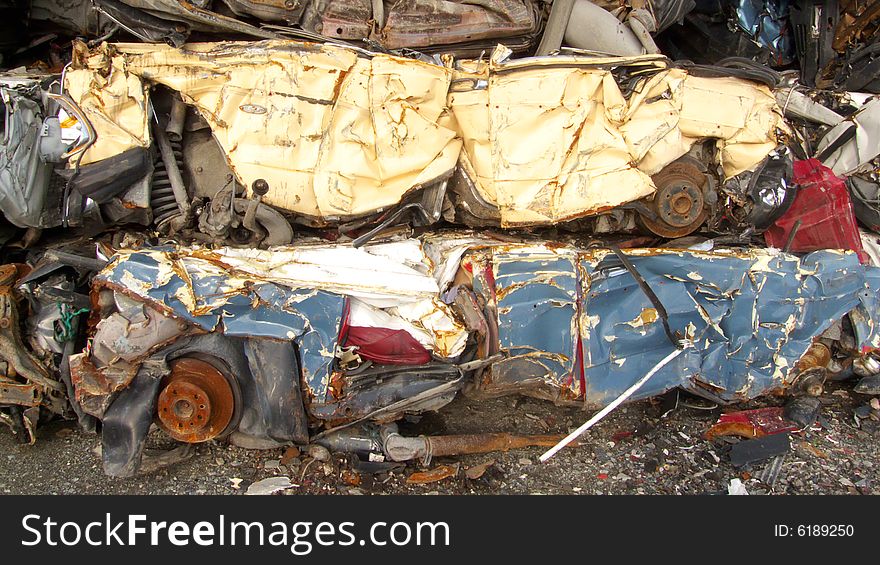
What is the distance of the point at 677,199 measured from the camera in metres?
3.87

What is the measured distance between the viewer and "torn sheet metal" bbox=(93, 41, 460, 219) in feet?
11.4

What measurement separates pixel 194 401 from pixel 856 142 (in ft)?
14.8

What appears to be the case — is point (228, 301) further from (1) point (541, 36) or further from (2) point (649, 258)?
(1) point (541, 36)

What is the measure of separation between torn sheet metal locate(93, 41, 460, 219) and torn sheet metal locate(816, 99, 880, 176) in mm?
2812

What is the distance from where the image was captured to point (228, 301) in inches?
127

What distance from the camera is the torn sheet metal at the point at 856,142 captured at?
14.2 ft

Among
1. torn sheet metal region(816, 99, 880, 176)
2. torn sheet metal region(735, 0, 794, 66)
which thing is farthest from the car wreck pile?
torn sheet metal region(735, 0, 794, 66)

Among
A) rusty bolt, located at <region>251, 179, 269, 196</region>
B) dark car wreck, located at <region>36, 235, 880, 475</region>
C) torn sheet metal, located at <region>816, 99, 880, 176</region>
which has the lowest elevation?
dark car wreck, located at <region>36, 235, 880, 475</region>

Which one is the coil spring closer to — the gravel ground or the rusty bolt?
the rusty bolt

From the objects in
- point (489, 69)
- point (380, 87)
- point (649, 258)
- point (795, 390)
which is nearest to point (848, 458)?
point (795, 390)

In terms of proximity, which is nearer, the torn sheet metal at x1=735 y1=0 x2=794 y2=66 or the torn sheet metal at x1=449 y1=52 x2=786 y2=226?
the torn sheet metal at x1=449 y1=52 x2=786 y2=226

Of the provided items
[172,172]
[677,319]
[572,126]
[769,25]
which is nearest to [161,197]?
[172,172]

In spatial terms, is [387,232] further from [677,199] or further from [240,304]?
[677,199]

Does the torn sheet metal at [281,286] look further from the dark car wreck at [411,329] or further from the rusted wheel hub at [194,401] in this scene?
the rusted wheel hub at [194,401]
